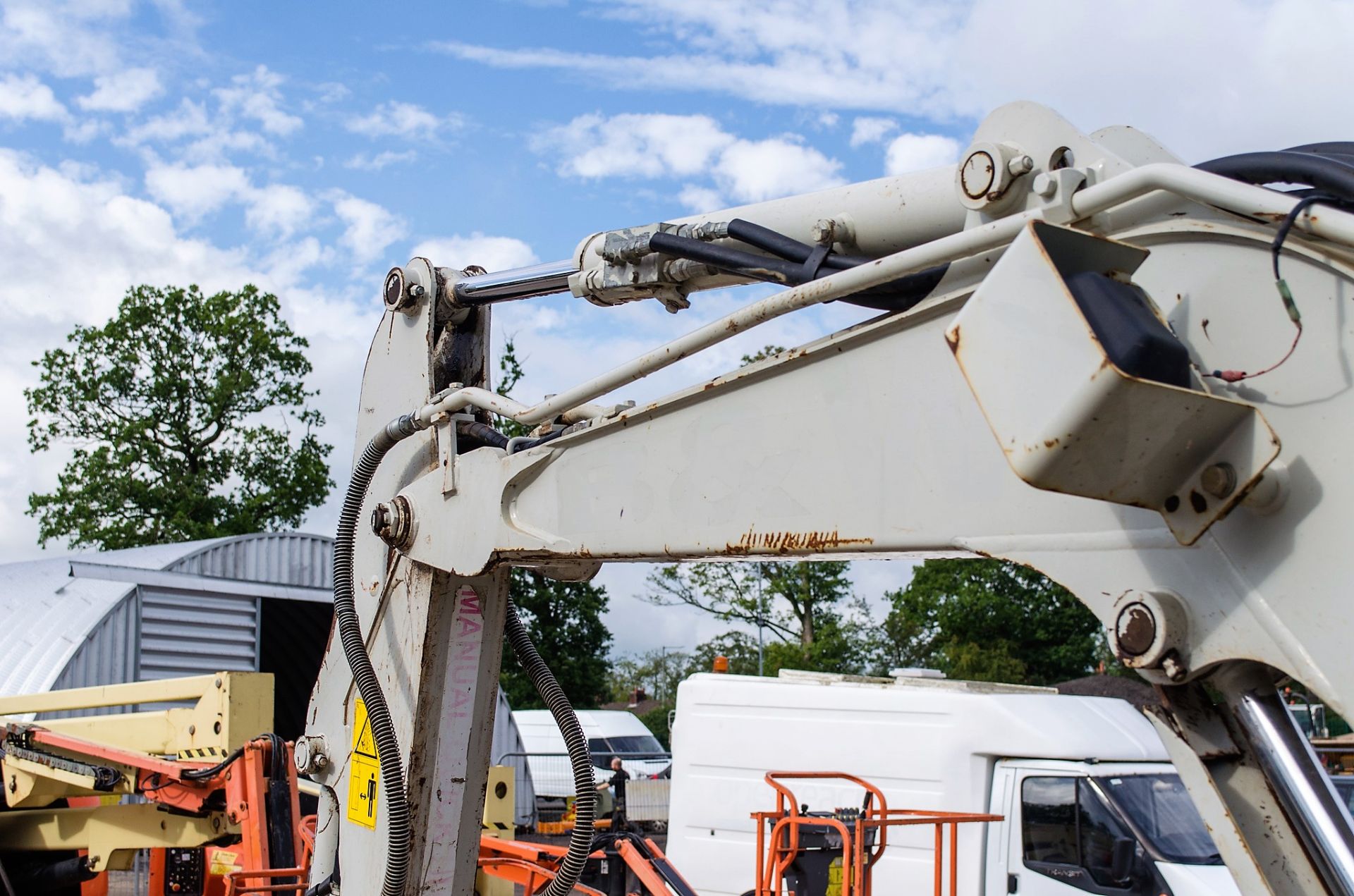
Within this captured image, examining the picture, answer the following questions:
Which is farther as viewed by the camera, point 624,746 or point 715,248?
point 624,746

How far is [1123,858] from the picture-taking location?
24.1ft

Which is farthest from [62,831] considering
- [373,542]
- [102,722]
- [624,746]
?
[624,746]

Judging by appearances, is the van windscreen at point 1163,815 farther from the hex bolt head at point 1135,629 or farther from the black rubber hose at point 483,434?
the hex bolt head at point 1135,629

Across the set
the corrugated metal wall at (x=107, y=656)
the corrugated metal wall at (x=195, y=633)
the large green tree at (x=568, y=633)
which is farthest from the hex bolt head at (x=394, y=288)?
the large green tree at (x=568, y=633)

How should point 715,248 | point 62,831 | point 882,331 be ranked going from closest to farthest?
point 882,331
point 715,248
point 62,831

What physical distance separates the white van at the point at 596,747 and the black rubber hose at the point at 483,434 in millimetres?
18880

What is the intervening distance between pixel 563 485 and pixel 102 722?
15.2 feet

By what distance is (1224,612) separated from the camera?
215 cm

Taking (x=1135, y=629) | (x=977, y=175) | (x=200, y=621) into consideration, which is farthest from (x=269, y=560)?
(x=1135, y=629)

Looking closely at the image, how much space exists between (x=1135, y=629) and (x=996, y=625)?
4197cm

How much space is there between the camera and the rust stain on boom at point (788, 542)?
277 cm

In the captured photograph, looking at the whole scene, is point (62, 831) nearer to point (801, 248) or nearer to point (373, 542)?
point (373, 542)

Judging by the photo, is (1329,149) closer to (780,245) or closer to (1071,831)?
(780,245)

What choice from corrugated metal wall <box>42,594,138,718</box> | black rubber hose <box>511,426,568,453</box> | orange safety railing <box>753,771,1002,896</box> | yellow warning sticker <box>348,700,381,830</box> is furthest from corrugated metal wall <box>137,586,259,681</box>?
black rubber hose <box>511,426,568,453</box>
